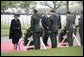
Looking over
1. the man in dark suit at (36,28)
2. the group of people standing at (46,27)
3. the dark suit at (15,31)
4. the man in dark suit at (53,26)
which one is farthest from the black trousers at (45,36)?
the dark suit at (15,31)

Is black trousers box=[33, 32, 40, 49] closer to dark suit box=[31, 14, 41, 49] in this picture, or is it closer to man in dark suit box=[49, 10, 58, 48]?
dark suit box=[31, 14, 41, 49]

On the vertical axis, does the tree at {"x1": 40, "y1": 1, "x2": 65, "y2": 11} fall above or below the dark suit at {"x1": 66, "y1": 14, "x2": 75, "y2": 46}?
above

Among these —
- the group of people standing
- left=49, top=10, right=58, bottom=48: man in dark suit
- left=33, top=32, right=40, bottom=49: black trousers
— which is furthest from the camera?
left=49, top=10, right=58, bottom=48: man in dark suit

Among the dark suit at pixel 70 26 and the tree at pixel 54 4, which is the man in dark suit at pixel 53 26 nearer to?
the tree at pixel 54 4

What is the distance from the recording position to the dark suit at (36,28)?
1025cm

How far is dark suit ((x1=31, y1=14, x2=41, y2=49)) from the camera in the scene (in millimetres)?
10250

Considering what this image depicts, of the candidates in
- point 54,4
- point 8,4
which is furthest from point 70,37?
point 8,4

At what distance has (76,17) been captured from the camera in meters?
11.0

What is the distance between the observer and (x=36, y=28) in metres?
10.4

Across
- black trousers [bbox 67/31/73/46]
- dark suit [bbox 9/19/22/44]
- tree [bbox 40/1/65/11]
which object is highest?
tree [bbox 40/1/65/11]

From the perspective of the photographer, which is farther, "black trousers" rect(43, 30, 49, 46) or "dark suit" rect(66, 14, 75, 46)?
"dark suit" rect(66, 14, 75, 46)

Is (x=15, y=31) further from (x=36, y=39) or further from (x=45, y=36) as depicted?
(x=45, y=36)

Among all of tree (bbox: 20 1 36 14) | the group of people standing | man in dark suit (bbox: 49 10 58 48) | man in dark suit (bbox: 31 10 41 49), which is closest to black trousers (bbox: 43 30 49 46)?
the group of people standing

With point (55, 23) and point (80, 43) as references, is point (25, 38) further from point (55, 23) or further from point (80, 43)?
point (80, 43)
